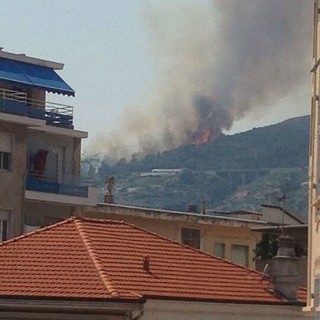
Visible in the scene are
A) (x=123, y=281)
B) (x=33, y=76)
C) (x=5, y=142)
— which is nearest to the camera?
(x=123, y=281)

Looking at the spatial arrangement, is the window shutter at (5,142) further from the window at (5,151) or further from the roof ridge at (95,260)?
the roof ridge at (95,260)

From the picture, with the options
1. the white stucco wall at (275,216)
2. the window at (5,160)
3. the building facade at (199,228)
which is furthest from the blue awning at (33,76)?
the white stucco wall at (275,216)

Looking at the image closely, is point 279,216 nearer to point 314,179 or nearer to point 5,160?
point 5,160

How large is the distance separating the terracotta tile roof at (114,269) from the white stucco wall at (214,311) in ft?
0.56

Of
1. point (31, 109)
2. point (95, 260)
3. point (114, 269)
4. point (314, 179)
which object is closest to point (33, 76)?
point (31, 109)

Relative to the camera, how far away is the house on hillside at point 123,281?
44.1 meters

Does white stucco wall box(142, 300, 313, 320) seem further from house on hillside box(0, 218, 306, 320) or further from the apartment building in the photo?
the apartment building

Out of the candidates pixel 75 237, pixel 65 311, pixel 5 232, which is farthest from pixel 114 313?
pixel 5 232

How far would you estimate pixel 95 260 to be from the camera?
47.5 m

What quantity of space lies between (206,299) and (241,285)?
9.73ft

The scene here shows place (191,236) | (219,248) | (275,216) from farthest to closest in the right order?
(275,216) → (219,248) → (191,236)

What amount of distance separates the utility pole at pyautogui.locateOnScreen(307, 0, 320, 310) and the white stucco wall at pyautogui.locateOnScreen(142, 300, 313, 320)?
8336 mm

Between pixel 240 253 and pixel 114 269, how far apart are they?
1685 inches

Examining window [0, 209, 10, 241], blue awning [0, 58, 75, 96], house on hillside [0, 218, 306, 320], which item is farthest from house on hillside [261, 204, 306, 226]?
house on hillside [0, 218, 306, 320]
